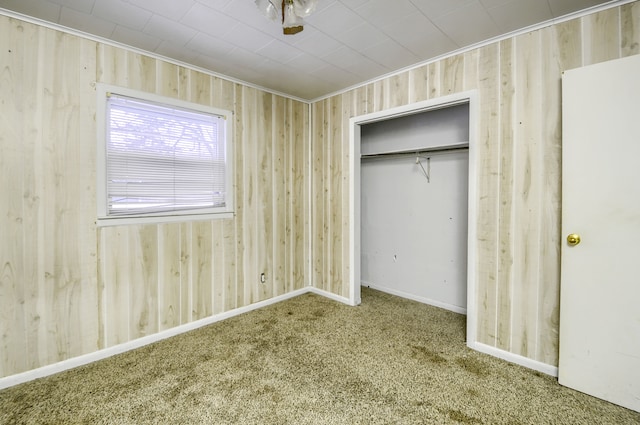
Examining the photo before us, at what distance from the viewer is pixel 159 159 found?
254 cm

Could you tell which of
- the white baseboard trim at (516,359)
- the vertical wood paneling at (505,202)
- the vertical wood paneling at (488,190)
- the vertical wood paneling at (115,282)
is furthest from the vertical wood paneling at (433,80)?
the vertical wood paneling at (115,282)

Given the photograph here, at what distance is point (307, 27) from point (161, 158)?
166 centimetres

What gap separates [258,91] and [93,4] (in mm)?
1603

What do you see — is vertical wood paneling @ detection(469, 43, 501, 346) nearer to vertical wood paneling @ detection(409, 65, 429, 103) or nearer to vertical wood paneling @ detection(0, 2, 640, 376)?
vertical wood paneling @ detection(0, 2, 640, 376)

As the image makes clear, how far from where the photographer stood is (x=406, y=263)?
360 centimetres

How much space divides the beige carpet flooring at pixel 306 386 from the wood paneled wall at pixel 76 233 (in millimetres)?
288

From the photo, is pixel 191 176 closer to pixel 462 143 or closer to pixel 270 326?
pixel 270 326

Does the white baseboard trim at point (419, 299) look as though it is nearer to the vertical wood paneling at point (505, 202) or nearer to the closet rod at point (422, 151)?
the vertical wood paneling at point (505, 202)

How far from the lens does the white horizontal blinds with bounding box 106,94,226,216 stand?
234 centimetres

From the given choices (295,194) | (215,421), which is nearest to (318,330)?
(215,421)

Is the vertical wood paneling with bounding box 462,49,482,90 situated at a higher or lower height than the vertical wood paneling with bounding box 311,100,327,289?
higher

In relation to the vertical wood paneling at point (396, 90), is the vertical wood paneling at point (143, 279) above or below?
below

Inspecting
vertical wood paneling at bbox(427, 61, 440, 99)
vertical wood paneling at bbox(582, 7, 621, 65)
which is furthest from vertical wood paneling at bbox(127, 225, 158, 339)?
vertical wood paneling at bbox(582, 7, 621, 65)

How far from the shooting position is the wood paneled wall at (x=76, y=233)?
76.6 inches
